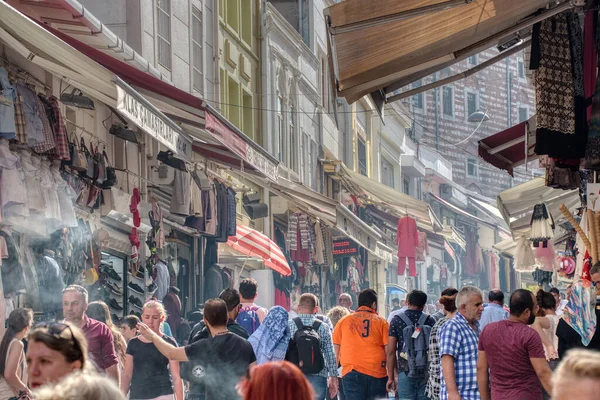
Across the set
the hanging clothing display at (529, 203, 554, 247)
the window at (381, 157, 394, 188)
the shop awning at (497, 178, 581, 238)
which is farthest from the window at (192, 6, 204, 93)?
the window at (381, 157, 394, 188)

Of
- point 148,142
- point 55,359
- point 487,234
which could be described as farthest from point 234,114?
point 487,234

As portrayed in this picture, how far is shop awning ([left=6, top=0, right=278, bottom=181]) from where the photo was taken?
1382 centimetres

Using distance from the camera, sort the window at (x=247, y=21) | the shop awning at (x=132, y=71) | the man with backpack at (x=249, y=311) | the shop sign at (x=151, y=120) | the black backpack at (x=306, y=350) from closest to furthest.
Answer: the shop sign at (x=151, y=120) < the black backpack at (x=306, y=350) < the man with backpack at (x=249, y=311) < the shop awning at (x=132, y=71) < the window at (x=247, y=21)

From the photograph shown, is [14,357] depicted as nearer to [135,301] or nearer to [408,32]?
[408,32]

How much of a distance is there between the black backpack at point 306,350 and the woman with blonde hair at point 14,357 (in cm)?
279

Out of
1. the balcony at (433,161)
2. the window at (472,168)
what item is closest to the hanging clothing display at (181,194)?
the balcony at (433,161)

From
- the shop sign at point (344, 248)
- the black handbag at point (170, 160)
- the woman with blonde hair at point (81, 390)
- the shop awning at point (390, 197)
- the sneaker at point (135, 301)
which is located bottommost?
the woman with blonde hair at point (81, 390)

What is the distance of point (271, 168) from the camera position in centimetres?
1878

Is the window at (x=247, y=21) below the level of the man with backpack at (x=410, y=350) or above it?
above

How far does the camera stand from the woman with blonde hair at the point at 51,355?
17.2ft

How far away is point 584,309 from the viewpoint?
9562 millimetres

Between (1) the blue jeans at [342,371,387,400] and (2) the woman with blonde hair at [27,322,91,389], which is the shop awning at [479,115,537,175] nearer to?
(1) the blue jeans at [342,371,387,400]

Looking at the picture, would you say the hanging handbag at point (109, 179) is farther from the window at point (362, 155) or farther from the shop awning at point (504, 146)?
the window at point (362, 155)

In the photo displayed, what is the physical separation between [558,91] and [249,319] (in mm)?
5556
